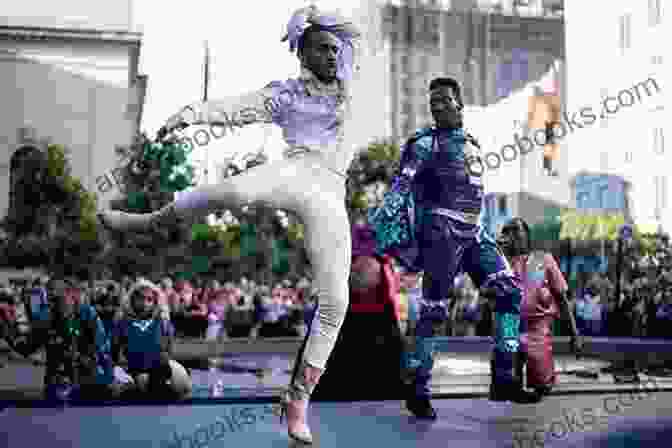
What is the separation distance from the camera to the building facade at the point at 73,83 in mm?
45094

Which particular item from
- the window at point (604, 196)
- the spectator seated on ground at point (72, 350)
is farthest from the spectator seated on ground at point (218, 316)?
the window at point (604, 196)

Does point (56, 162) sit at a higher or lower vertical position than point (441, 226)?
higher

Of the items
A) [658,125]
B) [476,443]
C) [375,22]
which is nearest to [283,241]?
[658,125]

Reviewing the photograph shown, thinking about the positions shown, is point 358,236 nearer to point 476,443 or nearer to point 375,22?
point 476,443

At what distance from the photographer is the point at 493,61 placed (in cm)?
5897

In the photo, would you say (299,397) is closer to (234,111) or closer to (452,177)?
(234,111)

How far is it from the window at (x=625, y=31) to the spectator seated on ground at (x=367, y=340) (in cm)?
3120

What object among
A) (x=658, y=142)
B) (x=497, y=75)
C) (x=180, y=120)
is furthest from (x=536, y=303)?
(x=497, y=75)

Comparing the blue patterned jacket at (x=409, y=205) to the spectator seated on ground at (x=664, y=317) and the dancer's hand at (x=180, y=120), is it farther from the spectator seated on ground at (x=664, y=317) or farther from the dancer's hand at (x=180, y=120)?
the spectator seated on ground at (x=664, y=317)

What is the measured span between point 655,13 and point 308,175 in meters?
32.2

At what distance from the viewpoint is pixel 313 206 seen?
380cm

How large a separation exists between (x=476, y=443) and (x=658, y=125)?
30291 millimetres

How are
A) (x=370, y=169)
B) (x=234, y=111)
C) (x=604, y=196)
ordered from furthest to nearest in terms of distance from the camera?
(x=604, y=196) < (x=370, y=169) < (x=234, y=111)

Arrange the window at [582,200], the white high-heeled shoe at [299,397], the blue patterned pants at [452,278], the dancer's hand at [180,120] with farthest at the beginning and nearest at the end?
1. the window at [582,200]
2. the blue patterned pants at [452,278]
3. the white high-heeled shoe at [299,397]
4. the dancer's hand at [180,120]
